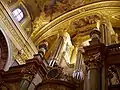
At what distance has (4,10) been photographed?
558 inches

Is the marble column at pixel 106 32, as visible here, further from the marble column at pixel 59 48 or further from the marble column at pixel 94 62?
the marble column at pixel 94 62

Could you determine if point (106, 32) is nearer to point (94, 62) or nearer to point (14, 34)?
point (94, 62)

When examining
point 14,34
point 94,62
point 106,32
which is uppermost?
point 14,34

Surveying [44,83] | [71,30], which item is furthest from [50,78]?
[71,30]

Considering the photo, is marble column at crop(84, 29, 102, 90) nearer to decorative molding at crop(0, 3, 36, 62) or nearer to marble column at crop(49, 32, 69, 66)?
marble column at crop(49, 32, 69, 66)

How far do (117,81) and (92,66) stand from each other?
0.87m

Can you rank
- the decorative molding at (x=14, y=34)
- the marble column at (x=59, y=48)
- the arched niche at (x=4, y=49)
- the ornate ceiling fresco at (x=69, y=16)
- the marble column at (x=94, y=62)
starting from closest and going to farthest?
the marble column at (x=94, y=62) < the marble column at (x=59, y=48) < the arched niche at (x=4, y=49) < the decorative molding at (x=14, y=34) < the ornate ceiling fresco at (x=69, y=16)

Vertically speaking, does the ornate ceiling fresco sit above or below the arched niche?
above

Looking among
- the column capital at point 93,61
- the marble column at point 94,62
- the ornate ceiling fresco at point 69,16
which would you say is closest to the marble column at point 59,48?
the ornate ceiling fresco at point 69,16

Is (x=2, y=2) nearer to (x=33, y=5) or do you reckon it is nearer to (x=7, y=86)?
(x=33, y=5)

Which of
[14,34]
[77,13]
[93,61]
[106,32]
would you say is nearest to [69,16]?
[77,13]

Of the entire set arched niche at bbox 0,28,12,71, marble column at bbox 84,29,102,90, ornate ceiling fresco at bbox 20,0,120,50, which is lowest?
marble column at bbox 84,29,102,90

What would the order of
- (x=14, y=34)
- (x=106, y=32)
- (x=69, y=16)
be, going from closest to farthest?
1. (x=106, y=32)
2. (x=14, y=34)
3. (x=69, y=16)

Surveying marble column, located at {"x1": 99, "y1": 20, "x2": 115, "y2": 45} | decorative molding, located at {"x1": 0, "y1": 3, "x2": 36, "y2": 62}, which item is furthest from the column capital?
decorative molding, located at {"x1": 0, "y1": 3, "x2": 36, "y2": 62}
